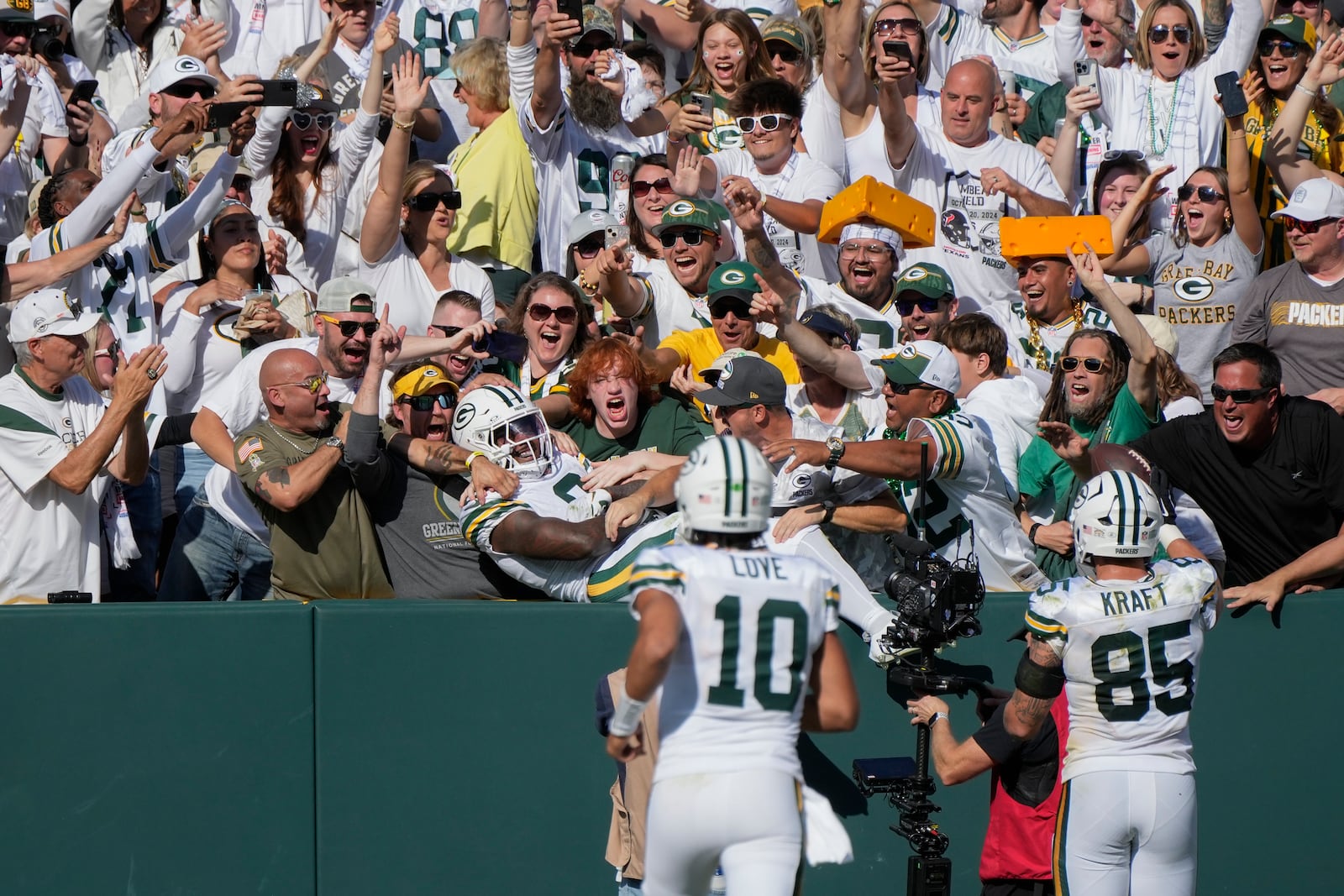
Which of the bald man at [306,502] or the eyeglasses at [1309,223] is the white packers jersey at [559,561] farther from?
the eyeglasses at [1309,223]

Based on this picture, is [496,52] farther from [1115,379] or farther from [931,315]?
[1115,379]

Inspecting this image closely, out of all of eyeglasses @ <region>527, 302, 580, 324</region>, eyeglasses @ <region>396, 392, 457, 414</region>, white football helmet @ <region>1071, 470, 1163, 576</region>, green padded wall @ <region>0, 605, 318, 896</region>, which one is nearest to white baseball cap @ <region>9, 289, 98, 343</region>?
green padded wall @ <region>0, 605, 318, 896</region>

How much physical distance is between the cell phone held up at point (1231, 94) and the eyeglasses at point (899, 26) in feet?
6.17

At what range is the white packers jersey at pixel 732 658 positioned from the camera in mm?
5262

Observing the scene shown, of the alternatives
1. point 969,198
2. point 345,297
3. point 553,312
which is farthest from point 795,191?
point 345,297

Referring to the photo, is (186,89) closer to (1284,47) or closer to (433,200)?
(433,200)

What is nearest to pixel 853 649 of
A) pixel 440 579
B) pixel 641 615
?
pixel 440 579

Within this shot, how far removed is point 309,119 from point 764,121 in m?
2.70

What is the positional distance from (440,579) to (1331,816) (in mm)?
4225

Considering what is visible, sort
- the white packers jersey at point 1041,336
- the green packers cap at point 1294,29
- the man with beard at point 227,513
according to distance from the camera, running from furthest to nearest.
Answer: the green packers cap at point 1294,29, the white packers jersey at point 1041,336, the man with beard at point 227,513

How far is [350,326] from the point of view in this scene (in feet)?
28.1

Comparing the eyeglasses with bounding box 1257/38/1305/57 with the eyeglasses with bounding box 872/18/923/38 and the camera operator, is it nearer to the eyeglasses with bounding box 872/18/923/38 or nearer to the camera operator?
the eyeglasses with bounding box 872/18/923/38

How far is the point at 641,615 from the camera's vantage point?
5207 mm

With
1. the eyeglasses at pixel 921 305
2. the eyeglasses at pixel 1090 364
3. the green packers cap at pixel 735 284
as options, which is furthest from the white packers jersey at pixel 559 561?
the eyeglasses at pixel 921 305
